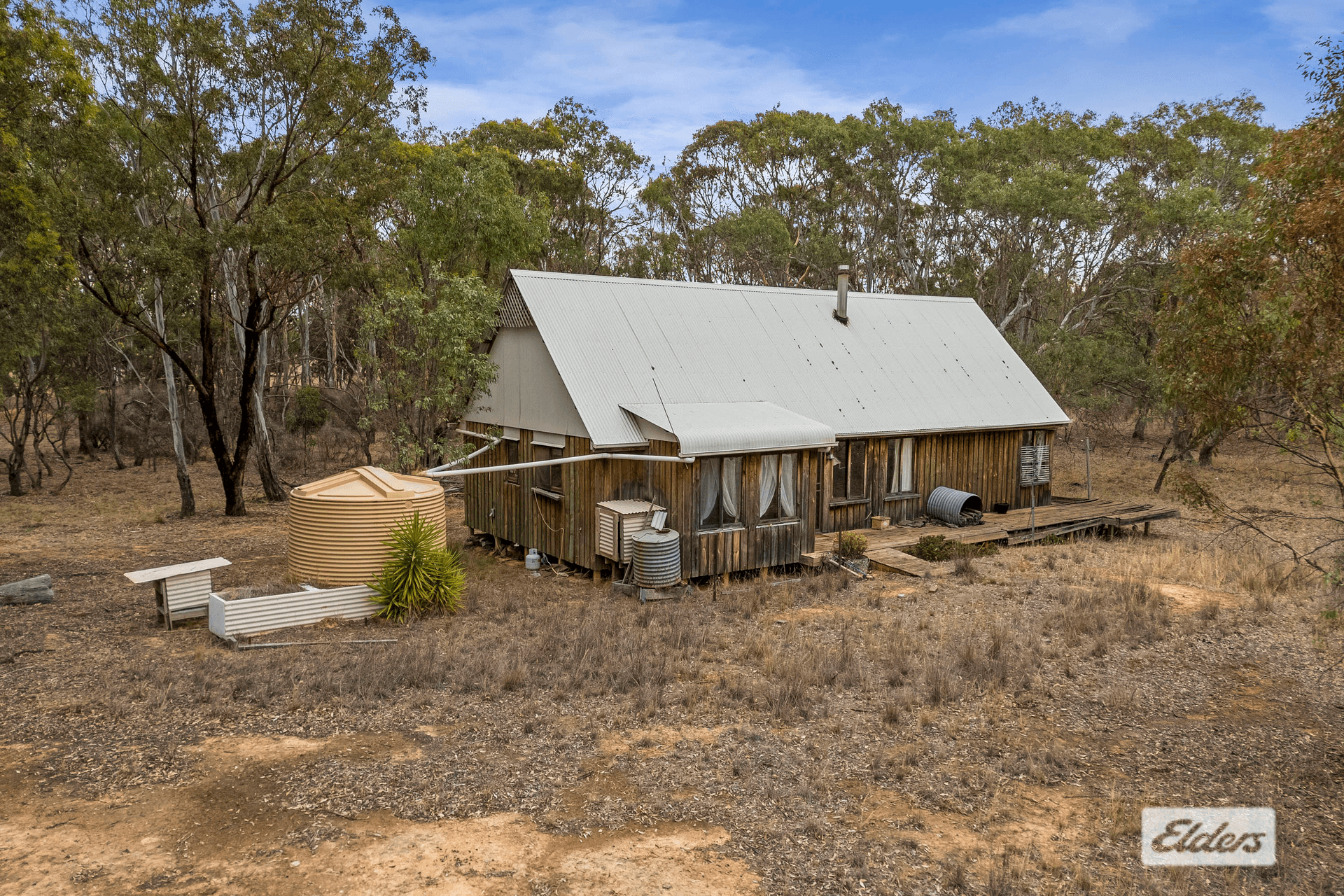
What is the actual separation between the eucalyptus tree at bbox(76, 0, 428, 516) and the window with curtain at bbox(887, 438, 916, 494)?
13136 mm

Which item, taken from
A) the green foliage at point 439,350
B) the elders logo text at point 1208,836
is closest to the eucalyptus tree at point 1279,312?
the elders logo text at point 1208,836

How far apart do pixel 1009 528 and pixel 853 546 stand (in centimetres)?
448

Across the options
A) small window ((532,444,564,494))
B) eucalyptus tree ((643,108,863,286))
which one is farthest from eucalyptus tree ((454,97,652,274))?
small window ((532,444,564,494))

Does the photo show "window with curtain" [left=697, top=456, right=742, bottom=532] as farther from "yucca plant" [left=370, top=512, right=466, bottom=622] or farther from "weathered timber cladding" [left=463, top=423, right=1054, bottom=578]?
"yucca plant" [left=370, top=512, right=466, bottom=622]

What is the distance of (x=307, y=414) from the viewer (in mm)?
32469

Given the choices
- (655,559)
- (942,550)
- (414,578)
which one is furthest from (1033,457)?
(414,578)

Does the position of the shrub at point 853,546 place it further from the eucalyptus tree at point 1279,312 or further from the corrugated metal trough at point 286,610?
the corrugated metal trough at point 286,610

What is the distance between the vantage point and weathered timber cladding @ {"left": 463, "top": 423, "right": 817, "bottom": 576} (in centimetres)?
1476

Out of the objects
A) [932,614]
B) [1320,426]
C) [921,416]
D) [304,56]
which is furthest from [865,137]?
[1320,426]

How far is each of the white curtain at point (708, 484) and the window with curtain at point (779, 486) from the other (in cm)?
96

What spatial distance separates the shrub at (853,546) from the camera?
16.3 m

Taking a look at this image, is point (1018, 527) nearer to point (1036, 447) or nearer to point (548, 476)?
point (1036, 447)

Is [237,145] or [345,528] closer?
[345,528]

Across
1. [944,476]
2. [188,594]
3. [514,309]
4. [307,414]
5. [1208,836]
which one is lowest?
[1208,836]
